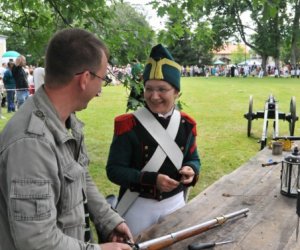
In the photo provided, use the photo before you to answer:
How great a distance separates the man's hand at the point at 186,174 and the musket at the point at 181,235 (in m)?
0.30

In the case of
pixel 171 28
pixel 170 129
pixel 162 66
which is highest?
pixel 171 28

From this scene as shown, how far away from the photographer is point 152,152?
8.07ft

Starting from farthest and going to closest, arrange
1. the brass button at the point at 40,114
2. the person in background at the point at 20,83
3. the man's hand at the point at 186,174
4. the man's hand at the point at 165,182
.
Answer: the person in background at the point at 20,83
the man's hand at the point at 186,174
the man's hand at the point at 165,182
the brass button at the point at 40,114

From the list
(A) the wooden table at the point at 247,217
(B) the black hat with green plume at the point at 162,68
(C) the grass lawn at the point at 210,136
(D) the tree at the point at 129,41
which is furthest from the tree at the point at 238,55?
(B) the black hat with green plume at the point at 162,68

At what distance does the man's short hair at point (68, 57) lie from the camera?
1.49 m

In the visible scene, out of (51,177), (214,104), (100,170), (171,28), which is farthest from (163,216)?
(214,104)

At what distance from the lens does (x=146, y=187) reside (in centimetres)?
247

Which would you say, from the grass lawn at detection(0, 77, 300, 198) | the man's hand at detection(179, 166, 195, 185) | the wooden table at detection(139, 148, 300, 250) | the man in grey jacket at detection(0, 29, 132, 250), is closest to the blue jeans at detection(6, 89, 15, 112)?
the grass lawn at detection(0, 77, 300, 198)

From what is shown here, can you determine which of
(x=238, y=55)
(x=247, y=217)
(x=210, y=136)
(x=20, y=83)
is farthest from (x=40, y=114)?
(x=238, y=55)

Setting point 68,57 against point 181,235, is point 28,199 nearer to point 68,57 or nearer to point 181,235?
point 68,57

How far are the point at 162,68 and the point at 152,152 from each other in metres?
0.51

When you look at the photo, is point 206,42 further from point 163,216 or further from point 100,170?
point 163,216

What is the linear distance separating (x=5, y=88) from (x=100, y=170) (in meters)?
8.47

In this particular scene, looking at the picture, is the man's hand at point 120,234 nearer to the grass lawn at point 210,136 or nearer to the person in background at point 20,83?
the grass lawn at point 210,136
